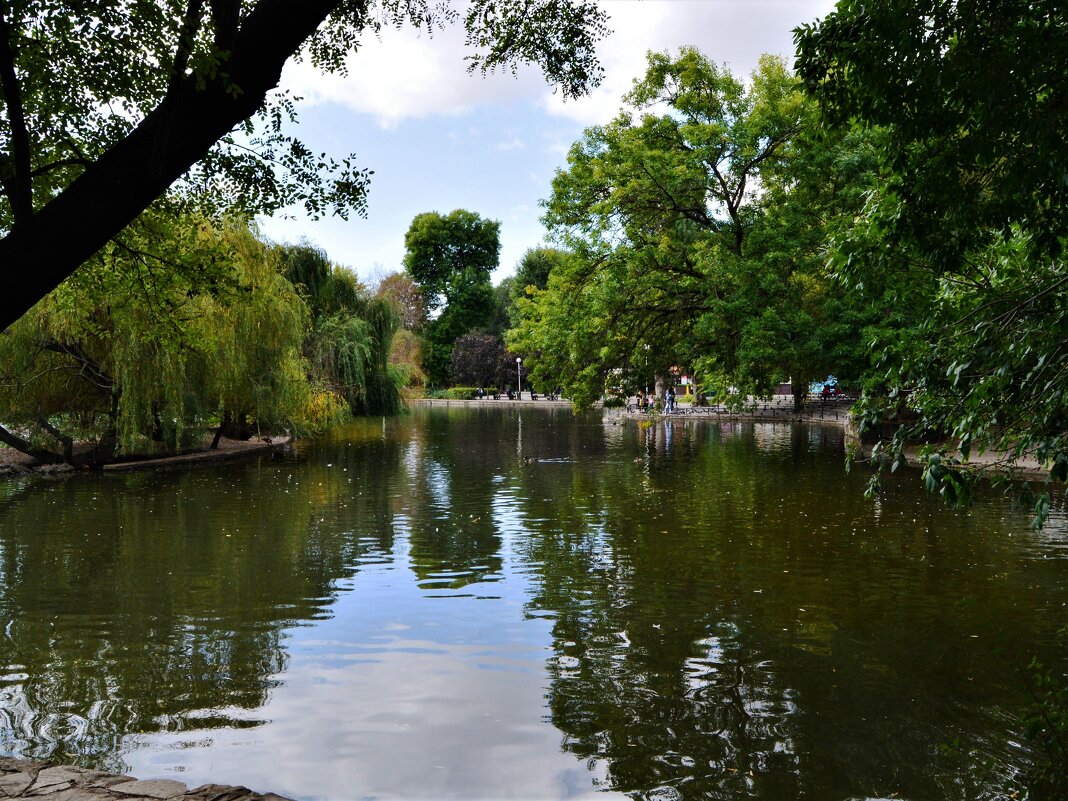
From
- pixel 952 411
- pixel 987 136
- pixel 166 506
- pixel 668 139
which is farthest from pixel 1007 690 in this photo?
pixel 668 139

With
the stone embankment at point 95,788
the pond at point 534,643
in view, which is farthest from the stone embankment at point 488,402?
the stone embankment at point 95,788

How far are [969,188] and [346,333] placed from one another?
1349 inches

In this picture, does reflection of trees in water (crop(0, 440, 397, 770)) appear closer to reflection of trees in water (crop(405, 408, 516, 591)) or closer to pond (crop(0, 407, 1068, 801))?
pond (crop(0, 407, 1068, 801))

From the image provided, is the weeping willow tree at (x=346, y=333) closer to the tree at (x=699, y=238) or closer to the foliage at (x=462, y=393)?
the tree at (x=699, y=238)

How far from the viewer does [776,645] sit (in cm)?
759

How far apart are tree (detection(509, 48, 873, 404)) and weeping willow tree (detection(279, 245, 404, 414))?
1386cm

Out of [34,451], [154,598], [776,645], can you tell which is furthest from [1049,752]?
[34,451]

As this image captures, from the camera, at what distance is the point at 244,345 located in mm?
22891

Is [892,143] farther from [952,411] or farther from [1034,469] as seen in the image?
[1034,469]

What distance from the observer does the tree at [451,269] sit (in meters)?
79.6

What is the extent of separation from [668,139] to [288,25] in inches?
838

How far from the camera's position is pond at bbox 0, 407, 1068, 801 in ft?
Result: 17.7

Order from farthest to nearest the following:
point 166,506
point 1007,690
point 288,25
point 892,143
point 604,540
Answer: point 166,506
point 604,540
point 1007,690
point 892,143
point 288,25

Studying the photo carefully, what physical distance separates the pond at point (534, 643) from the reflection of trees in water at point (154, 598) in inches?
1.6
